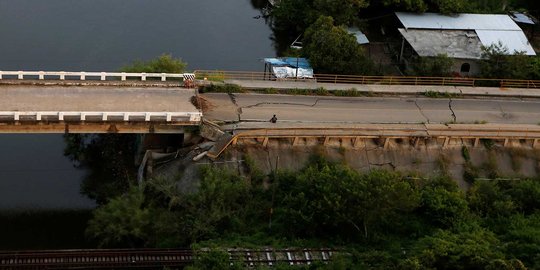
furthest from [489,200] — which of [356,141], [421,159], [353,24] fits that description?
[353,24]

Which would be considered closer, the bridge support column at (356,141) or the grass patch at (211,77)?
the bridge support column at (356,141)

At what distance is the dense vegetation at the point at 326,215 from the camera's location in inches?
1291

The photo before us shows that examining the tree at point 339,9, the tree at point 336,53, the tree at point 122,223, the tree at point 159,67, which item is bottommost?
the tree at point 122,223

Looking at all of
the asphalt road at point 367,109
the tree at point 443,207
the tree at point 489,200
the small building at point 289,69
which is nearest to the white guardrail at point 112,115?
the asphalt road at point 367,109

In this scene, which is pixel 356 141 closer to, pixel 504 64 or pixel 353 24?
pixel 504 64

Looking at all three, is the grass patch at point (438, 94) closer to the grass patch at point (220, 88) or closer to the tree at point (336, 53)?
the tree at point (336, 53)

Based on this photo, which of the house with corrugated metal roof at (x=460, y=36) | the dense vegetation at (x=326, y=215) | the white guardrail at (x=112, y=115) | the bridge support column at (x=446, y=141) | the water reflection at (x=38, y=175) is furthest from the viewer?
the house with corrugated metal roof at (x=460, y=36)

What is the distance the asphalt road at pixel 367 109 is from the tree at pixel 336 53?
645 centimetres

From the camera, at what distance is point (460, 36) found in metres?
55.1

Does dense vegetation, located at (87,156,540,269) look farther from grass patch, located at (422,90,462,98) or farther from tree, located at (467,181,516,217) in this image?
grass patch, located at (422,90,462,98)

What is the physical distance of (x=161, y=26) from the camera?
6044cm

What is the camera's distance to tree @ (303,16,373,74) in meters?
49.3

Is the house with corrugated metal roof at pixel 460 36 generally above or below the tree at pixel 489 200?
above

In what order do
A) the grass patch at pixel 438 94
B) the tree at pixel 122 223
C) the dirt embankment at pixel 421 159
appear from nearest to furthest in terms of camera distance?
the tree at pixel 122 223
the dirt embankment at pixel 421 159
the grass patch at pixel 438 94
